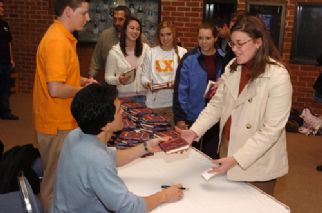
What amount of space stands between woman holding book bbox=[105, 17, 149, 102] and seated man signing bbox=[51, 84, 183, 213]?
2083mm

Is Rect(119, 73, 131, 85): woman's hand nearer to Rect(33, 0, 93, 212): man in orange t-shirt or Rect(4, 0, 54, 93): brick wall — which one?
Rect(33, 0, 93, 212): man in orange t-shirt

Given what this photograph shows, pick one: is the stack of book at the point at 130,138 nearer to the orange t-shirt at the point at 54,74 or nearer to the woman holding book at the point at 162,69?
the orange t-shirt at the point at 54,74

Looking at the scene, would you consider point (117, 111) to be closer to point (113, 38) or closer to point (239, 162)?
point (239, 162)

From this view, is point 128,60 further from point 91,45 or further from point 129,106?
point 91,45

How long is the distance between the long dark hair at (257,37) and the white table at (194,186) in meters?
0.61

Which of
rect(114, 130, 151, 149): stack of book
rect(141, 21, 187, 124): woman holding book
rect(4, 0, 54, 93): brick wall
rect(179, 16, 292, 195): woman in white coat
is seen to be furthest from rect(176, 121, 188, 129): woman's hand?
rect(4, 0, 54, 93): brick wall

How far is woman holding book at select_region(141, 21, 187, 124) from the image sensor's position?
382cm

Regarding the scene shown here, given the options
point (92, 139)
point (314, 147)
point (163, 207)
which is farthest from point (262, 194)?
point (314, 147)

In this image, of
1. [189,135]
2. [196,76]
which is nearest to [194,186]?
[189,135]

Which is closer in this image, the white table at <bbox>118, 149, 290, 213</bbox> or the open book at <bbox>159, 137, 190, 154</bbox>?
the white table at <bbox>118, 149, 290, 213</bbox>

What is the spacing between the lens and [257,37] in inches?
88.0

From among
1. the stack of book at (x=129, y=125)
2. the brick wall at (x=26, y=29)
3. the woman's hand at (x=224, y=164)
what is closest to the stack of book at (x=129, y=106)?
the stack of book at (x=129, y=125)

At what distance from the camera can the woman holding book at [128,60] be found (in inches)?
157

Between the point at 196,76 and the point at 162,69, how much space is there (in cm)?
44
